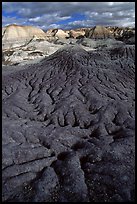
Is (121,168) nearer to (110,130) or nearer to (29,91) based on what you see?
(110,130)

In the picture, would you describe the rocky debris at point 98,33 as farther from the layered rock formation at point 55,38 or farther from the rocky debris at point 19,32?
the rocky debris at point 19,32

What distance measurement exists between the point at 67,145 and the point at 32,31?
335 ft

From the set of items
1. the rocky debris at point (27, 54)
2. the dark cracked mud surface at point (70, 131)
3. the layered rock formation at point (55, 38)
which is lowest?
the dark cracked mud surface at point (70, 131)

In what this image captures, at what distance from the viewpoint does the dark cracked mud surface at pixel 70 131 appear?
1198 centimetres

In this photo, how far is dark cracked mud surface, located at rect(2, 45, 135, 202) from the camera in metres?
12.0

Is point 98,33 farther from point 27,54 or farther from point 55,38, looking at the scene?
point 27,54

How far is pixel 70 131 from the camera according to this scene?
53.6ft

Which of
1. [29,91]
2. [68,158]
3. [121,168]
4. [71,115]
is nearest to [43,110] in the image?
[71,115]

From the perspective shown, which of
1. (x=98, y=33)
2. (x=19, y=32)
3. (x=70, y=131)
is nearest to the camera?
(x=70, y=131)

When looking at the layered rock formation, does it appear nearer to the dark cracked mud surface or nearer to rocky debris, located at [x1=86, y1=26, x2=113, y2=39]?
rocky debris, located at [x1=86, y1=26, x2=113, y2=39]

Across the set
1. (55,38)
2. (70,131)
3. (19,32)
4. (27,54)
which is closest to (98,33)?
(55,38)

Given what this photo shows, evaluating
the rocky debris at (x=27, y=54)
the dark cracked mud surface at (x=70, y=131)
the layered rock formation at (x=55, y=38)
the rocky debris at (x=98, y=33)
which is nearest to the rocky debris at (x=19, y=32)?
the layered rock formation at (x=55, y=38)

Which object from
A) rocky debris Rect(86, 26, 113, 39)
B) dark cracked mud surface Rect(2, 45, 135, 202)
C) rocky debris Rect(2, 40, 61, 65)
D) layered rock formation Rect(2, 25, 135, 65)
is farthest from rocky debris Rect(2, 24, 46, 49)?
dark cracked mud surface Rect(2, 45, 135, 202)

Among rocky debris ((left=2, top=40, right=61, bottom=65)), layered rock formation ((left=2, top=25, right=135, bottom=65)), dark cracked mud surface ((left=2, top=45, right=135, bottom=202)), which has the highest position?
layered rock formation ((left=2, top=25, right=135, bottom=65))
